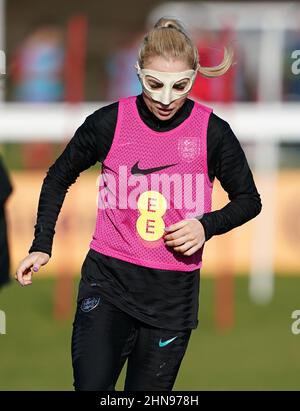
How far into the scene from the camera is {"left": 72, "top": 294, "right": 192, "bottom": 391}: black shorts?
4.61 meters

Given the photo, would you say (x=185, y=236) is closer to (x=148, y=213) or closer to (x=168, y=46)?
(x=148, y=213)

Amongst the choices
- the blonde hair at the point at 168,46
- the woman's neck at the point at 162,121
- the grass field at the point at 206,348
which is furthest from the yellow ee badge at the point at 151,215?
the grass field at the point at 206,348

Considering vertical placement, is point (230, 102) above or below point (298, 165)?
above

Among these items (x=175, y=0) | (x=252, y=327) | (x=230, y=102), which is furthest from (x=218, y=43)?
(x=175, y=0)

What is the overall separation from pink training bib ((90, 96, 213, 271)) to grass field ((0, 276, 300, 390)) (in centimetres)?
290

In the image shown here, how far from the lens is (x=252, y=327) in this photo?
1042 cm

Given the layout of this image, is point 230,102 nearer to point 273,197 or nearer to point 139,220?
point 273,197

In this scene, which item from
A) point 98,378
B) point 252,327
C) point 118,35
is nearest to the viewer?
point 98,378

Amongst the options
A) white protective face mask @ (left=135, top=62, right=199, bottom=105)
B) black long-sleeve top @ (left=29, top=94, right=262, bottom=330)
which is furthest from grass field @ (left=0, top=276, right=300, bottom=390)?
white protective face mask @ (left=135, top=62, right=199, bottom=105)

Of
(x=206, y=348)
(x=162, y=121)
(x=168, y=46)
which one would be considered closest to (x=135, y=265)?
(x=162, y=121)

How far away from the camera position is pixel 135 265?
4.70 metres
